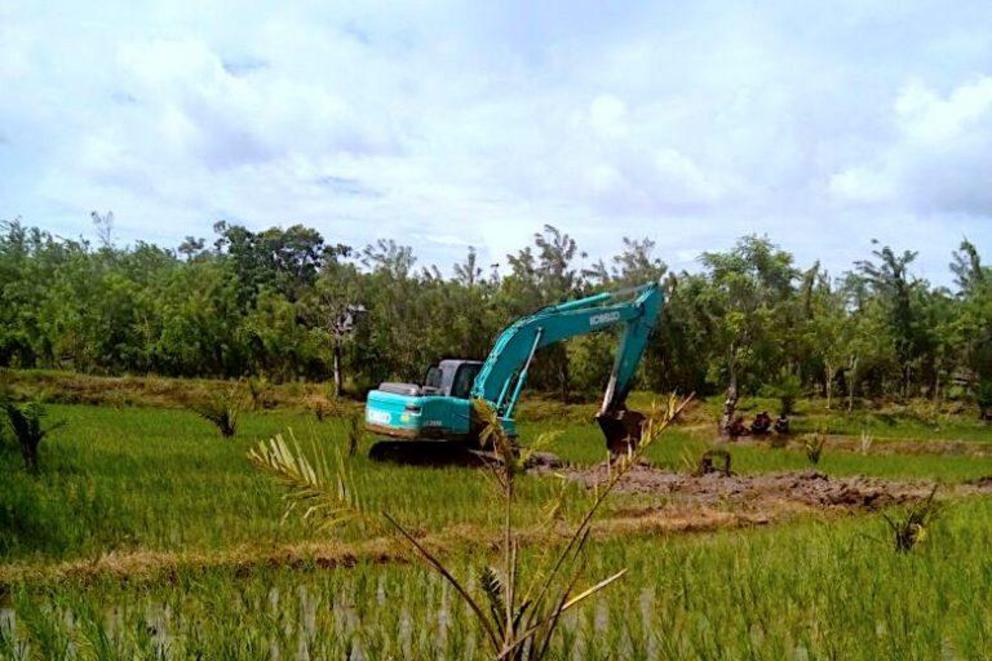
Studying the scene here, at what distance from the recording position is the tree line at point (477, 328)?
93.0 ft

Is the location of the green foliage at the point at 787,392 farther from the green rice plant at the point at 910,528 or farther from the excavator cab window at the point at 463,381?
the green rice plant at the point at 910,528

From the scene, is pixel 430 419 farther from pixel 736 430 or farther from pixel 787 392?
pixel 787 392

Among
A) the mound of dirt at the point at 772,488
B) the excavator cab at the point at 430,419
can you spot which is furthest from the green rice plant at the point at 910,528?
the excavator cab at the point at 430,419

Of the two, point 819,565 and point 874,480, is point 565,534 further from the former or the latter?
point 874,480

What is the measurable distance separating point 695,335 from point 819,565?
960 inches

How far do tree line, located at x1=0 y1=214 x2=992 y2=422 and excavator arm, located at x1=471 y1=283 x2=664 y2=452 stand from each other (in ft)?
44.9

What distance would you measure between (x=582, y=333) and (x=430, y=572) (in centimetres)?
771

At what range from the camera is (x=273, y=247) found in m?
40.3

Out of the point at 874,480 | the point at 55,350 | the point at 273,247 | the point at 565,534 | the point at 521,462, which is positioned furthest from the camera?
the point at 273,247

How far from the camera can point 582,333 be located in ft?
42.8

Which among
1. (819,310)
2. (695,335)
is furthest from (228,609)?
(819,310)

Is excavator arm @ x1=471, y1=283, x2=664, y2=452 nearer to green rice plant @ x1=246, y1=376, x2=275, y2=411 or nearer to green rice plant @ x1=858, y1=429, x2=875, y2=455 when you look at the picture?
green rice plant @ x1=858, y1=429, x2=875, y2=455

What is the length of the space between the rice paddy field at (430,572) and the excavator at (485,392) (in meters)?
0.69

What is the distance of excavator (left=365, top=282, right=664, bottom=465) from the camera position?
451 inches
